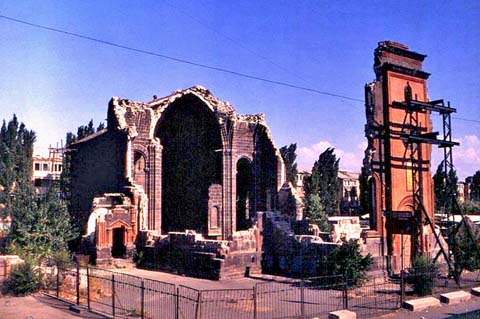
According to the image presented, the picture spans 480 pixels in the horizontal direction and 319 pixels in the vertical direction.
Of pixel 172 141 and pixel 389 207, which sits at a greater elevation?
pixel 172 141

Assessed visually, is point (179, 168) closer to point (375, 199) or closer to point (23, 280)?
point (375, 199)

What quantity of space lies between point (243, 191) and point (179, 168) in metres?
5.21

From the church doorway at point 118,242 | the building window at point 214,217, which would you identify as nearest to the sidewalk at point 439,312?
the church doorway at point 118,242

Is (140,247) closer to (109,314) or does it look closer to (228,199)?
(228,199)

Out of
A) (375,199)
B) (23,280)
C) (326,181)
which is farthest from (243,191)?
(23,280)

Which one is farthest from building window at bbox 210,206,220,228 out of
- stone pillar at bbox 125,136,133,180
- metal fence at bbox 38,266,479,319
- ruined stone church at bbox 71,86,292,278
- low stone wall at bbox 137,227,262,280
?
metal fence at bbox 38,266,479,319

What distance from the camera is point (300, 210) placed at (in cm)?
3175

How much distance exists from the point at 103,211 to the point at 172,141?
12010mm

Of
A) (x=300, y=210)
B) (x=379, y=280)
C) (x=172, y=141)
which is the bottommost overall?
(x=379, y=280)

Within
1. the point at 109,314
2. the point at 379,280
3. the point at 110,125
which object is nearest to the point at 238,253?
the point at 379,280

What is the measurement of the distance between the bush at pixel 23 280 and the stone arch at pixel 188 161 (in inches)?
723

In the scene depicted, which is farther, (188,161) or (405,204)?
(188,161)

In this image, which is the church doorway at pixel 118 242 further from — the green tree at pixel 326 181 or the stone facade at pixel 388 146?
the green tree at pixel 326 181

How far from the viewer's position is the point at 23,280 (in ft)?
55.1
